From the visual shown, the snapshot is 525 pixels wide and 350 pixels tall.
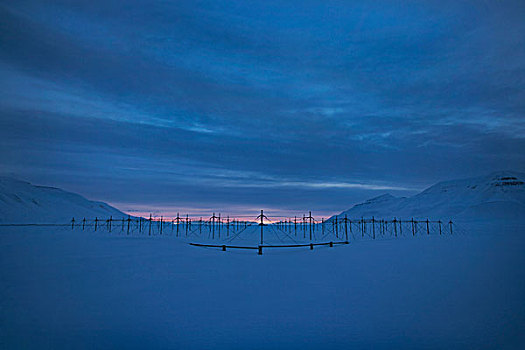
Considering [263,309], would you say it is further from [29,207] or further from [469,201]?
[469,201]

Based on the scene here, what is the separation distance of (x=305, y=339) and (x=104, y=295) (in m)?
8.21

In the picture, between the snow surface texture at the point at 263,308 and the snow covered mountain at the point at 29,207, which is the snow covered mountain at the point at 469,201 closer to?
the snow surface texture at the point at 263,308

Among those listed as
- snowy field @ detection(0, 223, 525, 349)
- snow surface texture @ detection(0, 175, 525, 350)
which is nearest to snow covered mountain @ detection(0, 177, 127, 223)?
snowy field @ detection(0, 223, 525, 349)

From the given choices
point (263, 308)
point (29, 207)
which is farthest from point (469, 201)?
point (29, 207)

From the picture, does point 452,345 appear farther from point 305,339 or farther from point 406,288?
point 406,288

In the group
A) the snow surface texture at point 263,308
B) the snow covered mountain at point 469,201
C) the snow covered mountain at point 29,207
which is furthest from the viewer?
the snow covered mountain at point 469,201

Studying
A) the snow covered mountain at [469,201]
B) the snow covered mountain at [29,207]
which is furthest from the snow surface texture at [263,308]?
the snow covered mountain at [469,201]

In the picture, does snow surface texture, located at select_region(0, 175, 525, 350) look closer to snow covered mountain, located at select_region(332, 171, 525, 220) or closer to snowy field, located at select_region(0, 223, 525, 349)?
snowy field, located at select_region(0, 223, 525, 349)

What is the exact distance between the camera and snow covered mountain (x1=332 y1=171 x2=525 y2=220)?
11938 centimetres

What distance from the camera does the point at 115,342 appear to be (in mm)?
8469

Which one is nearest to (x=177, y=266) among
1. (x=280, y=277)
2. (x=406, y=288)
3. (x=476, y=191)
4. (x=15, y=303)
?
(x=280, y=277)

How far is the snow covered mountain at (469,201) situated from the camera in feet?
392

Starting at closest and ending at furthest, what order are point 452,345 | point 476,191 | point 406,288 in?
point 452,345
point 406,288
point 476,191

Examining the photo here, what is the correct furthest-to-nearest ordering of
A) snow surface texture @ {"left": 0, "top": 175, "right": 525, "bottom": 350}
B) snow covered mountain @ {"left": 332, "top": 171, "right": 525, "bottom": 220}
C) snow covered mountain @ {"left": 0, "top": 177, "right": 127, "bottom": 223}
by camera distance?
snow covered mountain @ {"left": 332, "top": 171, "right": 525, "bottom": 220} → snow covered mountain @ {"left": 0, "top": 177, "right": 127, "bottom": 223} → snow surface texture @ {"left": 0, "top": 175, "right": 525, "bottom": 350}
